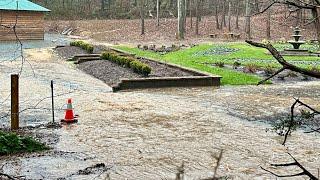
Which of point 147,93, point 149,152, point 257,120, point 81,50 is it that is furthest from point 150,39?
point 149,152

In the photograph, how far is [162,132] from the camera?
11.3 m

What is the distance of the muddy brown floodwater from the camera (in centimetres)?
844

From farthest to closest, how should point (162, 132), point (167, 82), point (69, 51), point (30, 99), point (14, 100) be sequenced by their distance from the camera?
point (69, 51) → point (167, 82) → point (30, 99) → point (162, 132) → point (14, 100)

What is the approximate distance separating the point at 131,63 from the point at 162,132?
446 inches

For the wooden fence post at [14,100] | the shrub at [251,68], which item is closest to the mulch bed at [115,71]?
the shrub at [251,68]

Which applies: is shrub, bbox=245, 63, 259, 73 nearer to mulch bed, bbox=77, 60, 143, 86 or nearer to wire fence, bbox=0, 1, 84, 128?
mulch bed, bbox=77, 60, 143, 86

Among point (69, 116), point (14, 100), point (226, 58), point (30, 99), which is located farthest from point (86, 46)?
point (14, 100)

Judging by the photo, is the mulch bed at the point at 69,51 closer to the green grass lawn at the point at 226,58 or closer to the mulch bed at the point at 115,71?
the green grass lawn at the point at 226,58

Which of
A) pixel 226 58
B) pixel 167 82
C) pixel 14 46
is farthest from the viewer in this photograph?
pixel 14 46

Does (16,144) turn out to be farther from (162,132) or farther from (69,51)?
(69,51)

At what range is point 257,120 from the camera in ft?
42.4

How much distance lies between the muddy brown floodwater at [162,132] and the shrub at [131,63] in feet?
6.22

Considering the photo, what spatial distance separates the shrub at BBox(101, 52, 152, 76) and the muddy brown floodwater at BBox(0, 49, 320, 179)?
74.7 inches

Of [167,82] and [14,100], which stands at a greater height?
[14,100]
